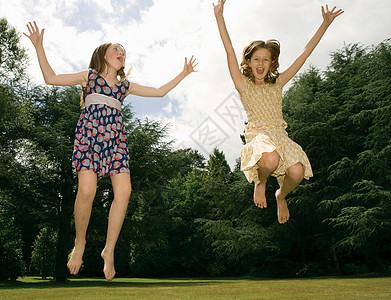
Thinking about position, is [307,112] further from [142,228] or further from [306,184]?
[142,228]

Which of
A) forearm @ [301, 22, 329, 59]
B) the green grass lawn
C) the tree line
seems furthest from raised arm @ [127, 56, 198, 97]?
the tree line

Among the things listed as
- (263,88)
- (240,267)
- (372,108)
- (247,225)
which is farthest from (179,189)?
(263,88)

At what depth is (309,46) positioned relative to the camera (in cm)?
436

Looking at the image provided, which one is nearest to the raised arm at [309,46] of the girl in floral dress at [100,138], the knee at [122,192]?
the girl in floral dress at [100,138]

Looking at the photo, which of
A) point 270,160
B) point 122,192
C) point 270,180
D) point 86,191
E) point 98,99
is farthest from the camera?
point 270,180

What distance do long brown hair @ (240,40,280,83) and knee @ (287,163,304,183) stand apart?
0.99 metres

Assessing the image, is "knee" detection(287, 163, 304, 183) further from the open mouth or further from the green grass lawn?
the green grass lawn

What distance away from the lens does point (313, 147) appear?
2242 cm

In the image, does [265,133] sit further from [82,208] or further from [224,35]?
[82,208]

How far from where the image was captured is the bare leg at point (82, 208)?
3.40m

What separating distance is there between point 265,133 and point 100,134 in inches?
65.2

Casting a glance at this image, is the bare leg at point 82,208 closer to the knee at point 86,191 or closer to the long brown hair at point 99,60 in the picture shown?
the knee at point 86,191

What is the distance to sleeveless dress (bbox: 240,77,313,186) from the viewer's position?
3998 mm

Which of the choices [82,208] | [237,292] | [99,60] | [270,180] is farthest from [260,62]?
[270,180]
